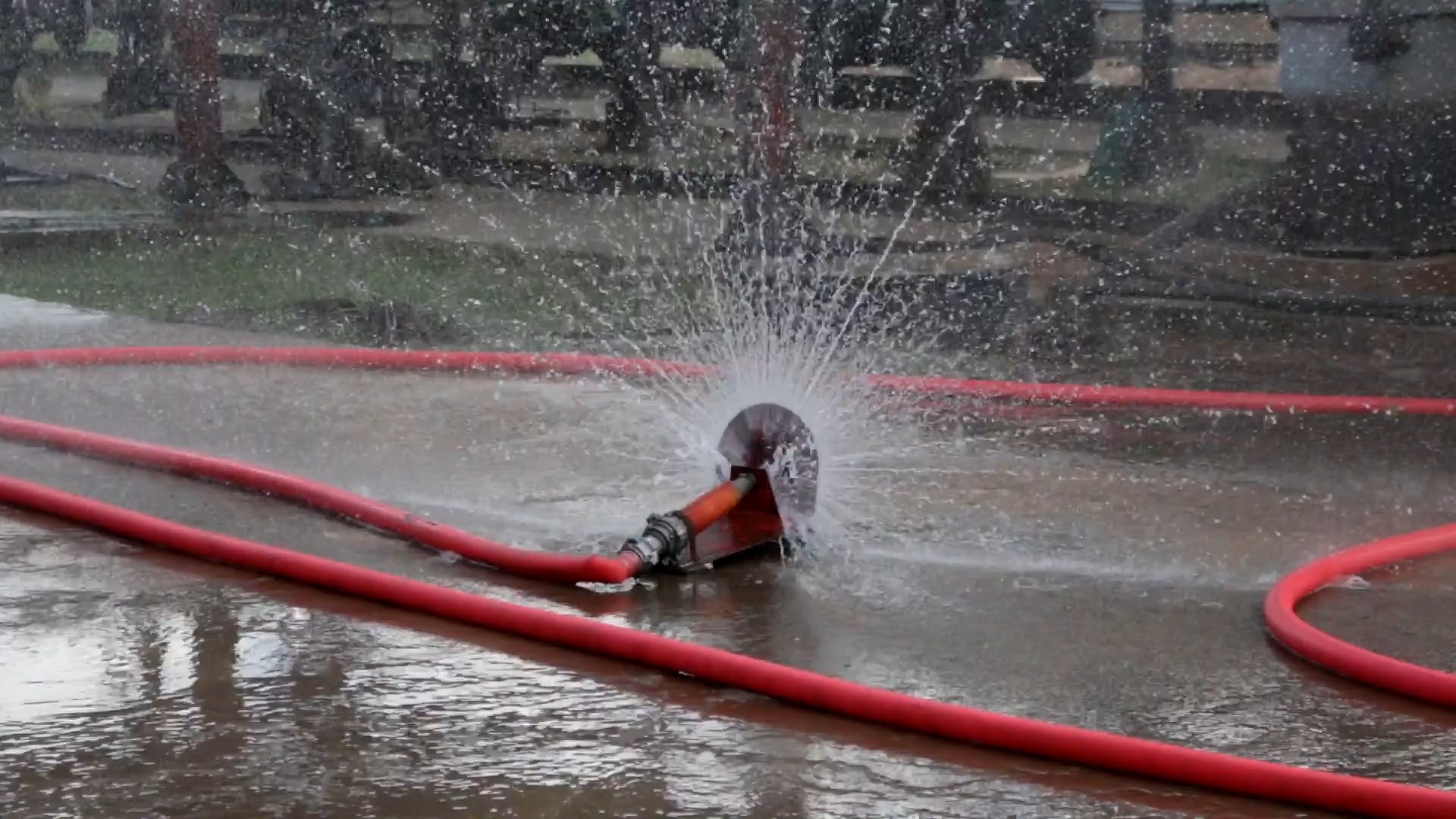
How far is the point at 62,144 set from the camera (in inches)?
534

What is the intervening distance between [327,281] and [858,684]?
19.6 ft

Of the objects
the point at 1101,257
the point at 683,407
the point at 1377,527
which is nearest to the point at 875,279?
the point at 1101,257

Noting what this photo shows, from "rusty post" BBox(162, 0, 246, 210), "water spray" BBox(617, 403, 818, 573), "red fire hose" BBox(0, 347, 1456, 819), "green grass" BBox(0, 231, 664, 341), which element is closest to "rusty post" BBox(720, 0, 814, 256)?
"green grass" BBox(0, 231, 664, 341)

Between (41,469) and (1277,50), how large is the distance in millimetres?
7978

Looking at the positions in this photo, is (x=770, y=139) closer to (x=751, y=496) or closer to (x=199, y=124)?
(x=199, y=124)

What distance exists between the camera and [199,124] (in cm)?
1187

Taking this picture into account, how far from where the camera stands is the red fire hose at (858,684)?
9.50 ft

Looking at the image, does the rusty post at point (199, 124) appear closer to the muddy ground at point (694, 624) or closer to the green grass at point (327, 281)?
Answer: the green grass at point (327, 281)

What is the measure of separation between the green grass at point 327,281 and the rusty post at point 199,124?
1173 millimetres

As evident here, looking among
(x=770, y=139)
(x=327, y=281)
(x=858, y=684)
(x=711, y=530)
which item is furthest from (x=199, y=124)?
(x=858, y=684)

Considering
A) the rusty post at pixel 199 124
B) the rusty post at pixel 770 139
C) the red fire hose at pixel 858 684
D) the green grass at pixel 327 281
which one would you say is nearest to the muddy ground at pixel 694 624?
the red fire hose at pixel 858 684

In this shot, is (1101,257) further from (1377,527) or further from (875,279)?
(1377,527)

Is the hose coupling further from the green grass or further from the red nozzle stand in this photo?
the green grass

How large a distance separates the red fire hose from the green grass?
2.33m
